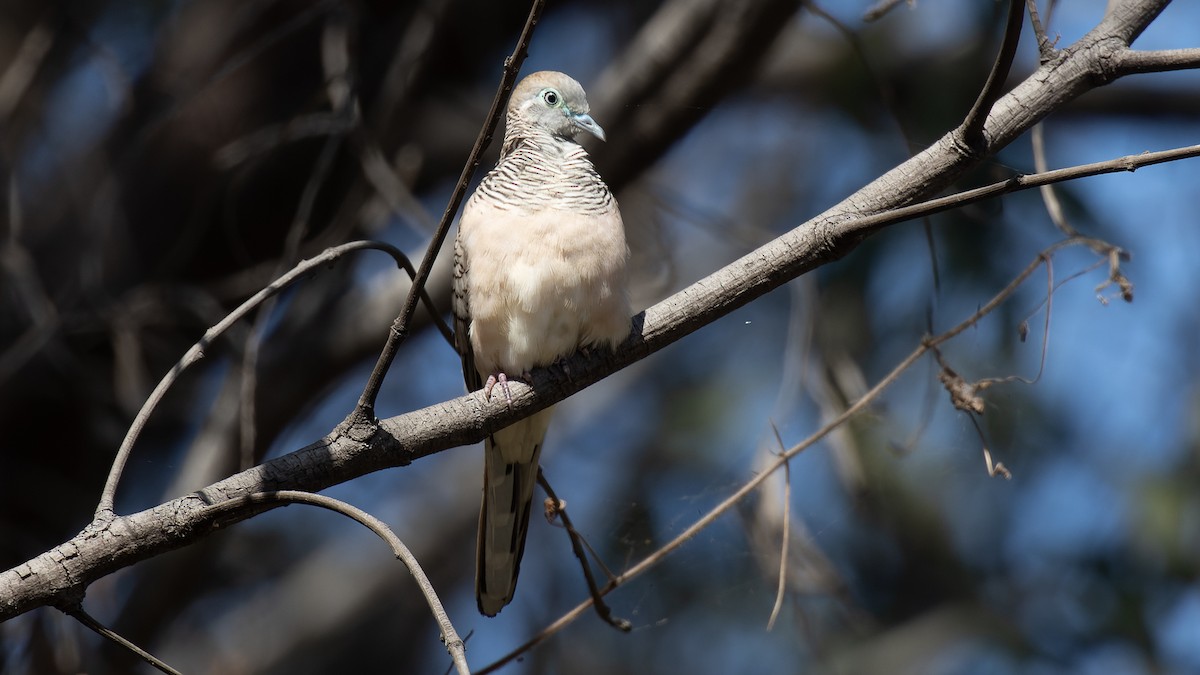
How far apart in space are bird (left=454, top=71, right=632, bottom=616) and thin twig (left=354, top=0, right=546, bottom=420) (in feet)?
1.21

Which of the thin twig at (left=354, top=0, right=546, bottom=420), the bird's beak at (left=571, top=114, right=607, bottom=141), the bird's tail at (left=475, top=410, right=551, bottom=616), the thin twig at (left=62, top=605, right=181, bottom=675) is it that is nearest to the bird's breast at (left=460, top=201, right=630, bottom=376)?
the bird's tail at (left=475, top=410, right=551, bottom=616)

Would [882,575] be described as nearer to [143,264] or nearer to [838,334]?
[838,334]

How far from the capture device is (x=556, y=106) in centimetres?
327

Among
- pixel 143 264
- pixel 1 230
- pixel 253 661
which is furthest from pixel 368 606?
pixel 1 230

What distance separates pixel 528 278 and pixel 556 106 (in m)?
0.71

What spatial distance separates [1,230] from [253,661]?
2.37 m

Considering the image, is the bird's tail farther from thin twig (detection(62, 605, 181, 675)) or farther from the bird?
thin twig (detection(62, 605, 181, 675))

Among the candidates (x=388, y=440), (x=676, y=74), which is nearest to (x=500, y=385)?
(x=388, y=440)

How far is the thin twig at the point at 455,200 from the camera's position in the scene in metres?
1.79

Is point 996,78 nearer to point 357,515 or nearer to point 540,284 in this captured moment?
point 540,284

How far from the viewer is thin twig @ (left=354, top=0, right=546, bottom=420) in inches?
70.6

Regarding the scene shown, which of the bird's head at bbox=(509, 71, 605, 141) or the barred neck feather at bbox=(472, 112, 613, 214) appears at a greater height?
the bird's head at bbox=(509, 71, 605, 141)

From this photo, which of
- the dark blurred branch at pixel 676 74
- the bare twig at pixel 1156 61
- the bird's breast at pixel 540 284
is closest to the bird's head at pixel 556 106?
the bird's breast at pixel 540 284

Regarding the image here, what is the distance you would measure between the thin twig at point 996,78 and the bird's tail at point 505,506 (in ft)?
4.66
